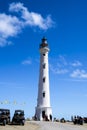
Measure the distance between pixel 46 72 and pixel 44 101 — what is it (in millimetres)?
6218

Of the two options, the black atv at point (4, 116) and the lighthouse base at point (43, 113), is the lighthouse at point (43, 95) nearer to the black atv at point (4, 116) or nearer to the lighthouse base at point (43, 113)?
the lighthouse base at point (43, 113)

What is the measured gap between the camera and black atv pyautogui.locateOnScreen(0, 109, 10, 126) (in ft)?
120

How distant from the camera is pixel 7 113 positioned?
123 feet

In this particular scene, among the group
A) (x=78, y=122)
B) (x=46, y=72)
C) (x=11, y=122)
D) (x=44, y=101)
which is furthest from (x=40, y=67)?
(x=11, y=122)

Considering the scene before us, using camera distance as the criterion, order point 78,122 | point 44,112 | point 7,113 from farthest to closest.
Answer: point 44,112 → point 78,122 → point 7,113

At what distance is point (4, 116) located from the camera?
1452 inches

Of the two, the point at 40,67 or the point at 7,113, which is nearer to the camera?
the point at 7,113

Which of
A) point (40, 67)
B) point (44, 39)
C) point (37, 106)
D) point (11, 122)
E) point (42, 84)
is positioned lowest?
point (11, 122)

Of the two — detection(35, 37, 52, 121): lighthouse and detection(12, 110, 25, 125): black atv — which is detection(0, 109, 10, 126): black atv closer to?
detection(12, 110, 25, 125): black atv

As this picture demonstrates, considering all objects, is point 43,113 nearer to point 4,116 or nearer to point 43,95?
point 43,95

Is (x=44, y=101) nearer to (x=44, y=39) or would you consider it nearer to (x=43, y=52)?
(x=43, y=52)

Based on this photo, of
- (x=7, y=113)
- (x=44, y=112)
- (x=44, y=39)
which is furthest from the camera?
(x=44, y=39)

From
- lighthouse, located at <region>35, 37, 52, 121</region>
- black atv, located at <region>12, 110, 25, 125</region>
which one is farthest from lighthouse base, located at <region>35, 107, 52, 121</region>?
black atv, located at <region>12, 110, 25, 125</region>

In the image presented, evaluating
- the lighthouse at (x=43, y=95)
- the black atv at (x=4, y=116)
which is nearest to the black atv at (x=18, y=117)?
the black atv at (x=4, y=116)
